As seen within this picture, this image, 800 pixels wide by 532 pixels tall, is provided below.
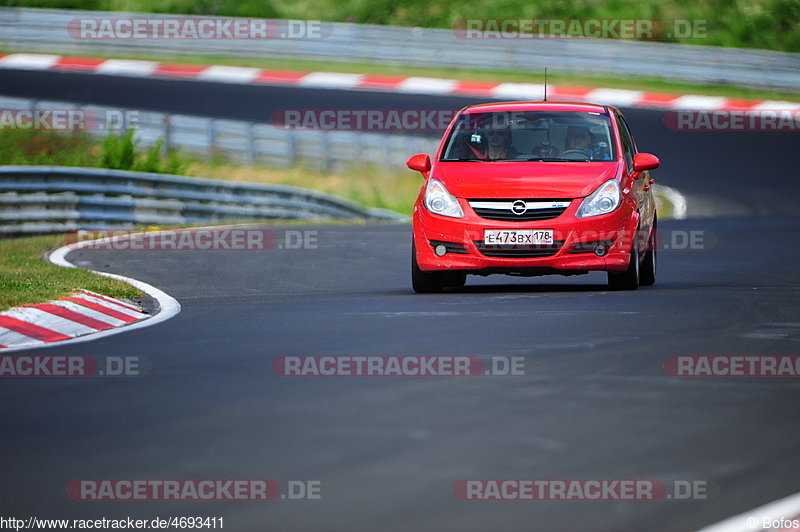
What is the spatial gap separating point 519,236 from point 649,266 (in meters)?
2.06

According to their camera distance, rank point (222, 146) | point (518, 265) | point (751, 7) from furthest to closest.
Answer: point (751, 7)
point (222, 146)
point (518, 265)

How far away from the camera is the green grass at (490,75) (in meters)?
38.5

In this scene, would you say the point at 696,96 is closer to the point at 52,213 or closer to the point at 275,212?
the point at 275,212

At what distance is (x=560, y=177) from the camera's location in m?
13.1

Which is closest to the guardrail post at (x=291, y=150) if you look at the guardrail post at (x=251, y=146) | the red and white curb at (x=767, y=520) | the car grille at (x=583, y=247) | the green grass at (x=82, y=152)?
the guardrail post at (x=251, y=146)

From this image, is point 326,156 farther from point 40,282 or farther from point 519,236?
point 519,236

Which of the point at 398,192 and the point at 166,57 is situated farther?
the point at 166,57

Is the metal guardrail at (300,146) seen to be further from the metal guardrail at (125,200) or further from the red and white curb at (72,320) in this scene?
the red and white curb at (72,320)

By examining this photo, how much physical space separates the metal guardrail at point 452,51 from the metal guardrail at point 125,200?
493 inches

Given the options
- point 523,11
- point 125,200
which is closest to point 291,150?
point 125,200

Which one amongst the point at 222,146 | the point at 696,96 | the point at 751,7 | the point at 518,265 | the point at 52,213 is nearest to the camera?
the point at 518,265

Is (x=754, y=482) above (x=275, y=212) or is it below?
above

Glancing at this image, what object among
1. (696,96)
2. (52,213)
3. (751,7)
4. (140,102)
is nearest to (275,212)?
(52,213)

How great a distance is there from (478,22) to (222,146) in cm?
1403
